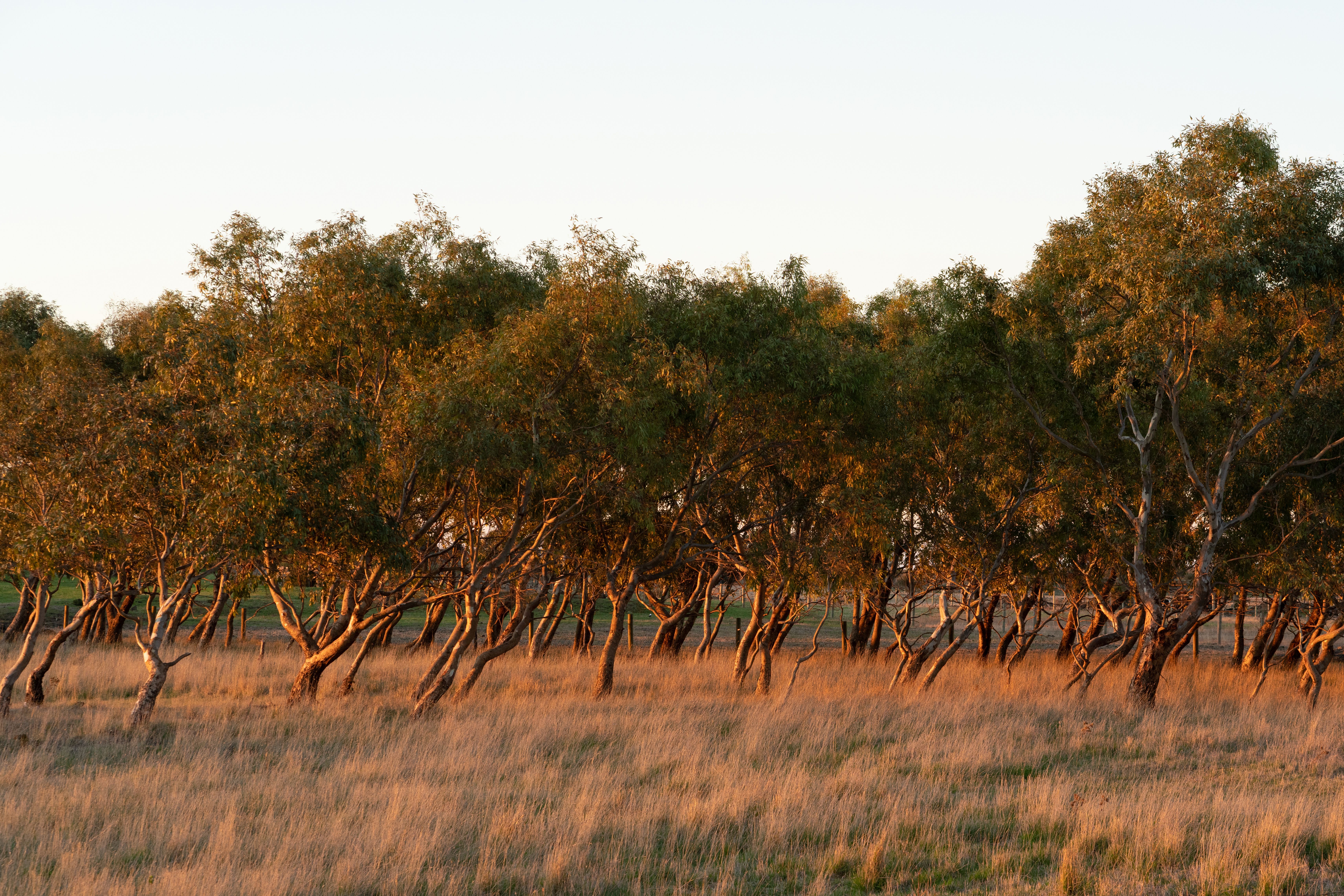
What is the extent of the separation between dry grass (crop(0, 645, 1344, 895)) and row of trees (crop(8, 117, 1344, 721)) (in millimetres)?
2549

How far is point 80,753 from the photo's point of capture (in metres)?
14.8

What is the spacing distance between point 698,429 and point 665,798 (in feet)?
28.9

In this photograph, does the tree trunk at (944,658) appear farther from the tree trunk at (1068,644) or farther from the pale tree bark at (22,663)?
the pale tree bark at (22,663)

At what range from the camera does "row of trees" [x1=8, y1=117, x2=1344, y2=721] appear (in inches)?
628

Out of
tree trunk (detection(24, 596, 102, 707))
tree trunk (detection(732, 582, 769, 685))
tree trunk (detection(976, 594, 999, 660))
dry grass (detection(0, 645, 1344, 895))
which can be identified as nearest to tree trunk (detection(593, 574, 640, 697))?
dry grass (detection(0, 645, 1344, 895))

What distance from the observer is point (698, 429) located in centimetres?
1948

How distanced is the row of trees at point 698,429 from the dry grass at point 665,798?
2.55 metres

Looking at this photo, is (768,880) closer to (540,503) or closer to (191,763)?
(191,763)

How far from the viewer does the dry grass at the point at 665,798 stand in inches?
346

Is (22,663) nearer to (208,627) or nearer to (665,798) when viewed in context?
(665,798)

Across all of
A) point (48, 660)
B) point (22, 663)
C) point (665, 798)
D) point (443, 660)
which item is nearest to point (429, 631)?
point (443, 660)

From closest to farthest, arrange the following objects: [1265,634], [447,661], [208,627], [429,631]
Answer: [447,661], [1265,634], [208,627], [429,631]

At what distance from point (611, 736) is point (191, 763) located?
6.52 m

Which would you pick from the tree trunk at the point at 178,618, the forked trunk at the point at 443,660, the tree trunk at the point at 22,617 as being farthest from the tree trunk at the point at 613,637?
the tree trunk at the point at 22,617
